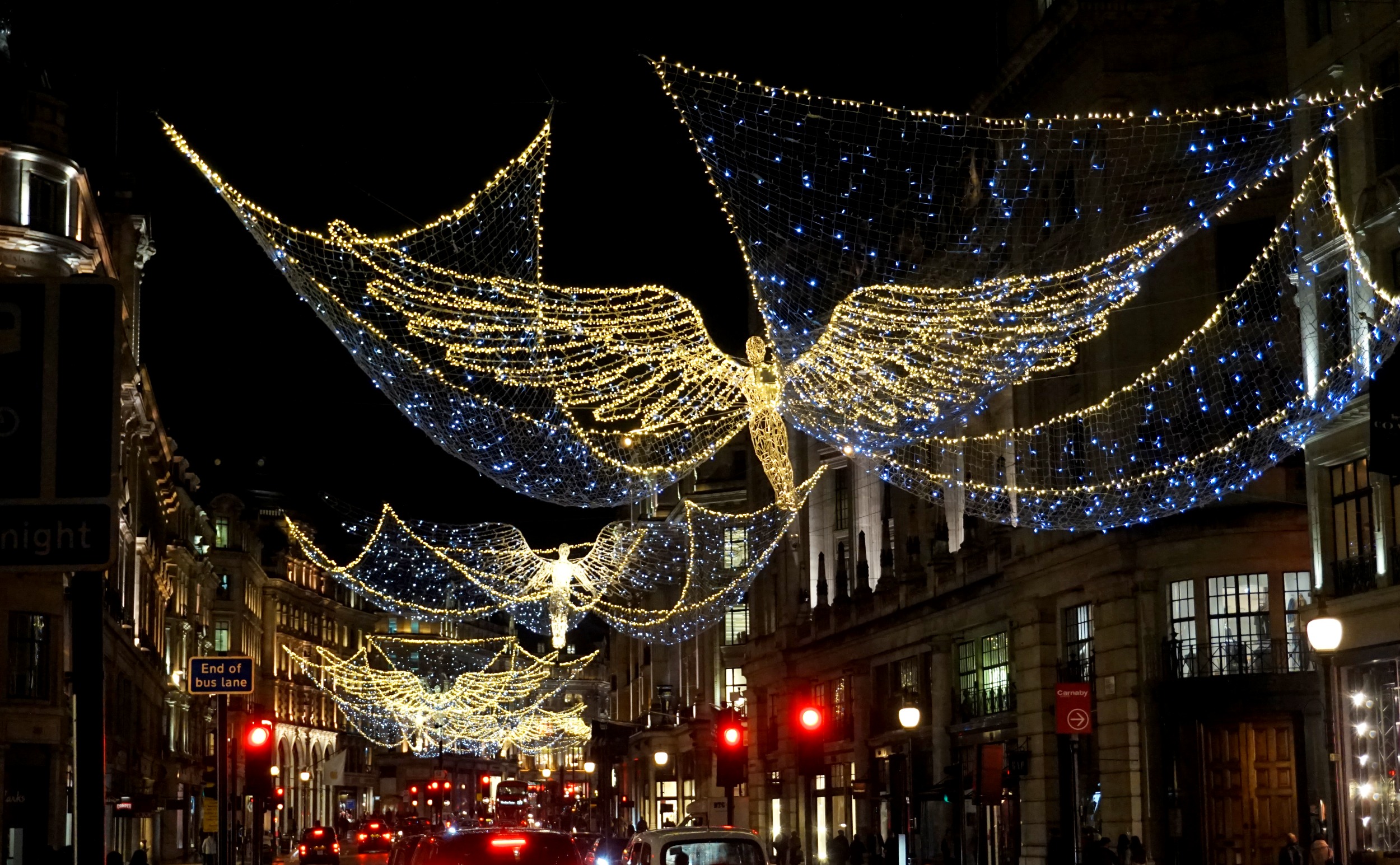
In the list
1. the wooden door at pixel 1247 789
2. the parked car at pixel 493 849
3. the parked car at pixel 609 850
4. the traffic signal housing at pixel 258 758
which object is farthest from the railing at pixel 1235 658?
the parked car at pixel 493 849

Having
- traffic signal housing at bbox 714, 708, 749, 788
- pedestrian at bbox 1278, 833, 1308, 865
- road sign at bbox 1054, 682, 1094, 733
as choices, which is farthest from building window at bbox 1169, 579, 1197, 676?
road sign at bbox 1054, 682, 1094, 733

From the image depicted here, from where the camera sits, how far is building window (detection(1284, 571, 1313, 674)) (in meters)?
33.5

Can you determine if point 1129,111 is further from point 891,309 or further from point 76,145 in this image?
point 76,145

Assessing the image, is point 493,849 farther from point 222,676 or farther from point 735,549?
point 735,549

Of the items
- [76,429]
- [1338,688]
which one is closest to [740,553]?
[1338,688]

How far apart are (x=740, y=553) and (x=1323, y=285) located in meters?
50.6

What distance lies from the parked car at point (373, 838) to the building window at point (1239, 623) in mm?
36919

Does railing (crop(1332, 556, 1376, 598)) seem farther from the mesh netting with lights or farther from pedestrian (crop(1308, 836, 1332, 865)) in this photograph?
the mesh netting with lights

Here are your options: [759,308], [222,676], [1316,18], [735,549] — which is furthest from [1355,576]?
[735,549]

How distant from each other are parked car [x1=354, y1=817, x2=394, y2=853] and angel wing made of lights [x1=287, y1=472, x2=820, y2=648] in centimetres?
829

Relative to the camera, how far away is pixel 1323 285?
30219 mm

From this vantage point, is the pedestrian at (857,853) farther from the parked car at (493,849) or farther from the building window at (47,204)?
→ the parked car at (493,849)

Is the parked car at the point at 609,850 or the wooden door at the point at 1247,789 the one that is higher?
the wooden door at the point at 1247,789

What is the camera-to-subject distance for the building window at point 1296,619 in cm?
3347
